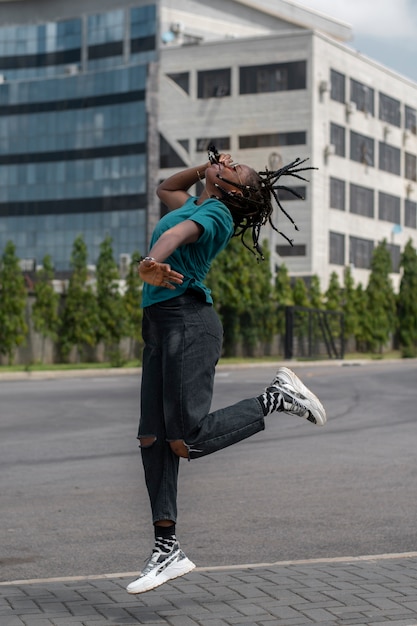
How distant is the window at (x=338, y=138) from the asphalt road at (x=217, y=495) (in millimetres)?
58771

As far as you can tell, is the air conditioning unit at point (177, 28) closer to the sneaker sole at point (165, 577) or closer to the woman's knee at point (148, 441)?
the woman's knee at point (148, 441)

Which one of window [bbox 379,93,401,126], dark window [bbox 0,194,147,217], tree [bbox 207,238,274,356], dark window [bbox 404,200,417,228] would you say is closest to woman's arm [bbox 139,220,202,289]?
tree [bbox 207,238,274,356]

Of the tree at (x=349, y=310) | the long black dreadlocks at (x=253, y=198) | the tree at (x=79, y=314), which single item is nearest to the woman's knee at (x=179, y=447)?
the long black dreadlocks at (x=253, y=198)

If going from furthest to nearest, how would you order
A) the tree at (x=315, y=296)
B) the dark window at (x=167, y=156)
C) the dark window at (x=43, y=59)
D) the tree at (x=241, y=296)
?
the dark window at (x=43, y=59) < the dark window at (x=167, y=156) < the tree at (x=315, y=296) < the tree at (x=241, y=296)

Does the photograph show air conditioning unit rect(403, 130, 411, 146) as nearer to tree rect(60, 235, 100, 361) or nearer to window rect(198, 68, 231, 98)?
window rect(198, 68, 231, 98)

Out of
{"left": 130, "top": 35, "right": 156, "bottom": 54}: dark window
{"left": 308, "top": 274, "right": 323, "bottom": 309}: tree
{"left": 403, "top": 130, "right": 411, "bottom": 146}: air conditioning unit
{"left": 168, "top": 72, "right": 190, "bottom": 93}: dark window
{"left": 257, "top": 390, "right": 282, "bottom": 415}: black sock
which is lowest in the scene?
{"left": 257, "top": 390, "right": 282, "bottom": 415}: black sock

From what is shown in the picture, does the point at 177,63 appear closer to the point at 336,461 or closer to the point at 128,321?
the point at 128,321

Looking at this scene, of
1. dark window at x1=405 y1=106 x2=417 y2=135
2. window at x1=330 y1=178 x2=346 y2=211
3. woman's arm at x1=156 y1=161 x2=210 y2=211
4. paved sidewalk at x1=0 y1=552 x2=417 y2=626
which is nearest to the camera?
paved sidewalk at x1=0 y1=552 x2=417 y2=626

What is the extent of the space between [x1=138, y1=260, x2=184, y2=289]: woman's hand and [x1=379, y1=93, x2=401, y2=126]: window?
77.1 meters

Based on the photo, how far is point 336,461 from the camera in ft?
39.0

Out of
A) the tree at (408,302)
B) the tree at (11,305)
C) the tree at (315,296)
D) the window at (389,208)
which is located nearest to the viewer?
the tree at (11,305)

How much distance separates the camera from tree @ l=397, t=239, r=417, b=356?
66.4m

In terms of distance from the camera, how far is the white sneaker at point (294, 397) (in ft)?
19.4

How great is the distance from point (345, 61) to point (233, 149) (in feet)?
29.0
